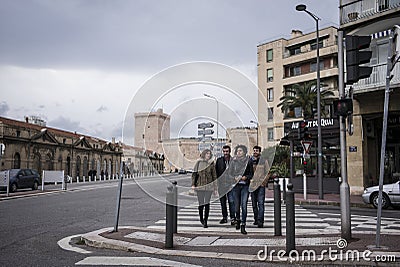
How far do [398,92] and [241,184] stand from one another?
40.1 ft

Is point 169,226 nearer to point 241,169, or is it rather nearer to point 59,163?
point 241,169

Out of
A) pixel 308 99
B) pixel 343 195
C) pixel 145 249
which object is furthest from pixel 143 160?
pixel 308 99

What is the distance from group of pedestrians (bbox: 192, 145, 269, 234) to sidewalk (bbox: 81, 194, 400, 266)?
63 centimetres

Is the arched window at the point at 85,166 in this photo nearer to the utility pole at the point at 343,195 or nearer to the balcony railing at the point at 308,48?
the balcony railing at the point at 308,48

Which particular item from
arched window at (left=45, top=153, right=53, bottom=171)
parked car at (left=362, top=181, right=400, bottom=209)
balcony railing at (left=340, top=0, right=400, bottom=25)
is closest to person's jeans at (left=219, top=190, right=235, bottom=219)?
parked car at (left=362, top=181, right=400, bottom=209)

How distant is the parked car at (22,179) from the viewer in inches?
1030

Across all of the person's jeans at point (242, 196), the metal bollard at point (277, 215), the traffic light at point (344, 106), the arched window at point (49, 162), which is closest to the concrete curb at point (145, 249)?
the metal bollard at point (277, 215)

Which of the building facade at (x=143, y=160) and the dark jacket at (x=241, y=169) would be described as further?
the dark jacket at (x=241, y=169)

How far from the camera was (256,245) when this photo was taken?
734 centimetres

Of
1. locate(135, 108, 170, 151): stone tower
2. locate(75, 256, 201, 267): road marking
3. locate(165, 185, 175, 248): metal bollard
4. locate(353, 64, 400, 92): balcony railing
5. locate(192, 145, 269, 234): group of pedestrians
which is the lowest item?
locate(75, 256, 201, 267): road marking

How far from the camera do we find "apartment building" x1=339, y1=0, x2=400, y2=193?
18.3m

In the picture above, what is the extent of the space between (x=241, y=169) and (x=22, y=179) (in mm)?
22200

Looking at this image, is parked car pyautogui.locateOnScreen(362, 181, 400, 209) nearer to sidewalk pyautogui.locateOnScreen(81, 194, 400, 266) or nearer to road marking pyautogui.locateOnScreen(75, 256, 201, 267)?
sidewalk pyautogui.locateOnScreen(81, 194, 400, 266)

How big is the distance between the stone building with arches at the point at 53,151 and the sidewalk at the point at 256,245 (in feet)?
92.7
